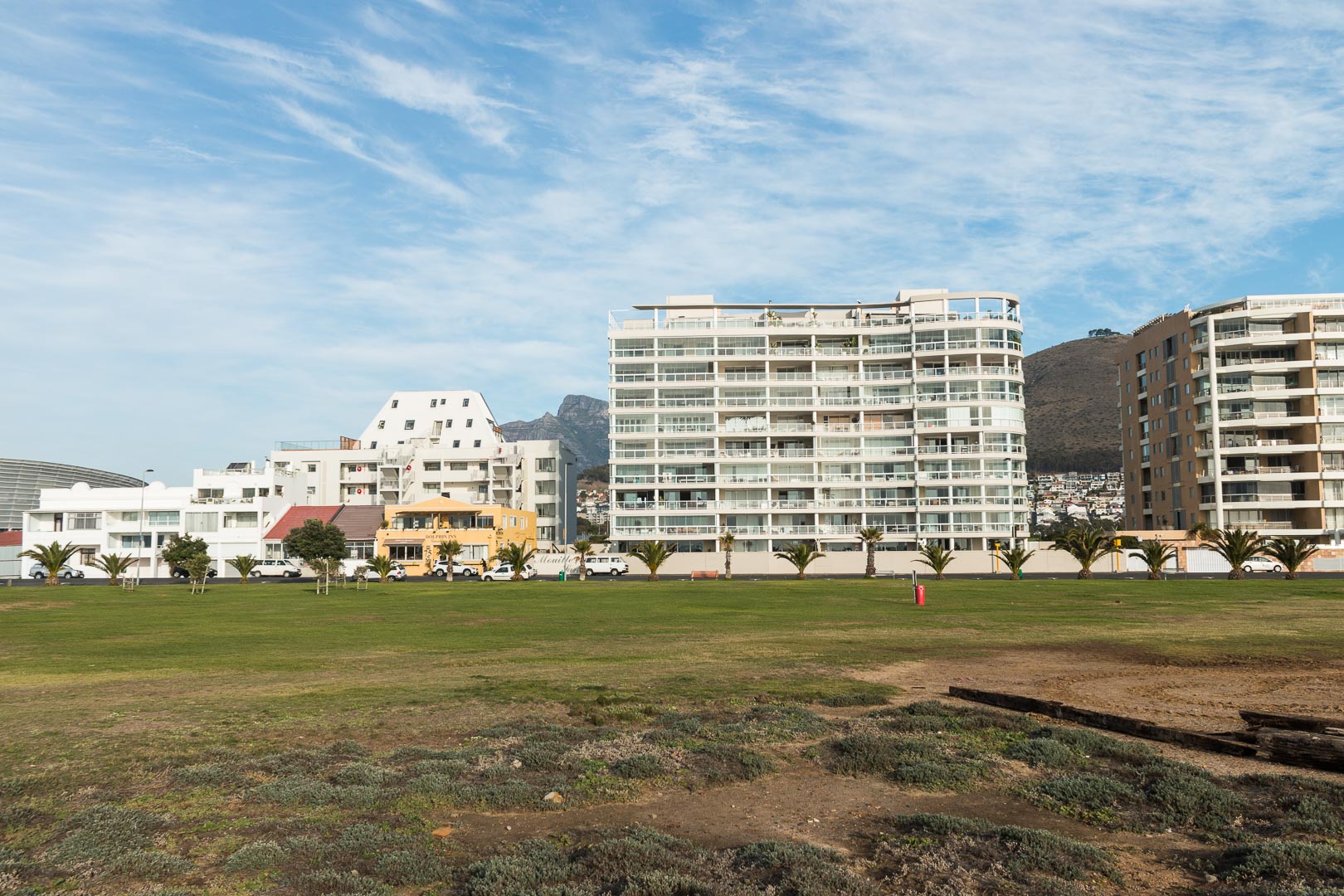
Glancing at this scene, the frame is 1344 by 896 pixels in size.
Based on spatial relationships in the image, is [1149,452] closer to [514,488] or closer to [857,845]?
[514,488]

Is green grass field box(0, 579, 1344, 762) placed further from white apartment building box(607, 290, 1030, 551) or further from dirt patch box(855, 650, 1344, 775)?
white apartment building box(607, 290, 1030, 551)

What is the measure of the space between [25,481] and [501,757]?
157918mm

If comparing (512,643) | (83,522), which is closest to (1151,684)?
(512,643)

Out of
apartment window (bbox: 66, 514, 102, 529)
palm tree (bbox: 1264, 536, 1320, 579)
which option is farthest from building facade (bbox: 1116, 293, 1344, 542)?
apartment window (bbox: 66, 514, 102, 529)

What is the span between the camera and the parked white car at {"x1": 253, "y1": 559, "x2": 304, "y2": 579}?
9550 cm

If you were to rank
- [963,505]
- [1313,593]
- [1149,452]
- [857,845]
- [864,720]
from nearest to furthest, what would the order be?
1. [857,845]
2. [864,720]
3. [1313,593]
4. [963,505]
5. [1149,452]

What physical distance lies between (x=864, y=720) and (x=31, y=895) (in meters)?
10.8

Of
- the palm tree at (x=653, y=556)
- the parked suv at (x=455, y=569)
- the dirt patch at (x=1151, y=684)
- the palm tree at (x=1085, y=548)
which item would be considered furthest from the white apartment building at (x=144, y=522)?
the dirt patch at (x=1151, y=684)

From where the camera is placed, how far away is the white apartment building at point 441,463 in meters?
122

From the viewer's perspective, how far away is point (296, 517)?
360 feet

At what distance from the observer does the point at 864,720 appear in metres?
14.9

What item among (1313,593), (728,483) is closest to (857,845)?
(1313,593)

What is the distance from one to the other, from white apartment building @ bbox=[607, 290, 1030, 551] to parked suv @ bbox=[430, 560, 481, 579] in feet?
54.4

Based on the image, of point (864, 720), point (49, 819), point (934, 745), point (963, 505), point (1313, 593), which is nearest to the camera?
point (49, 819)
